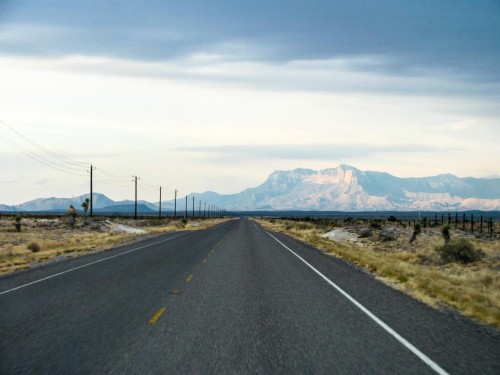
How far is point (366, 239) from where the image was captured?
47.4 m

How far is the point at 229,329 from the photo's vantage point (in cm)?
911

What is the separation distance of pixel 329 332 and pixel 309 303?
3.03 metres

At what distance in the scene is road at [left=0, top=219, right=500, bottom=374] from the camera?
22.9 ft

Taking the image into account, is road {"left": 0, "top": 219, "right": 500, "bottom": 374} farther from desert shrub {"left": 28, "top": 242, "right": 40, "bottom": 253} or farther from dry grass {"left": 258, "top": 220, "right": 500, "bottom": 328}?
desert shrub {"left": 28, "top": 242, "right": 40, "bottom": 253}

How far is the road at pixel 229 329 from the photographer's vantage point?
22.9 ft

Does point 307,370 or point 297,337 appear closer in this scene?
point 307,370

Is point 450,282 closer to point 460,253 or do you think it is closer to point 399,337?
point 399,337

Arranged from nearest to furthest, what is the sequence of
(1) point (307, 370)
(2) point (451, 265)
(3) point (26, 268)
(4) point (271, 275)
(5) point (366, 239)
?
(1) point (307, 370) → (4) point (271, 275) → (3) point (26, 268) → (2) point (451, 265) → (5) point (366, 239)

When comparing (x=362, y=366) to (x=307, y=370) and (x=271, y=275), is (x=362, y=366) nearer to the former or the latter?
(x=307, y=370)

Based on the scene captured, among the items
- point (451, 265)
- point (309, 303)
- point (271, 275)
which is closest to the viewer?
point (309, 303)

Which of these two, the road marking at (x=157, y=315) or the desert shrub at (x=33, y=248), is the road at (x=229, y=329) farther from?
the desert shrub at (x=33, y=248)

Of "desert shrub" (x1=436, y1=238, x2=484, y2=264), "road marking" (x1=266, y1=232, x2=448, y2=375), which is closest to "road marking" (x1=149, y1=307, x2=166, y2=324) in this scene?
"road marking" (x1=266, y1=232, x2=448, y2=375)

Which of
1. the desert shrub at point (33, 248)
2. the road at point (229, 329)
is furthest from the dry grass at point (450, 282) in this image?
the desert shrub at point (33, 248)

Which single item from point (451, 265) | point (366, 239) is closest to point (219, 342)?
point (451, 265)
